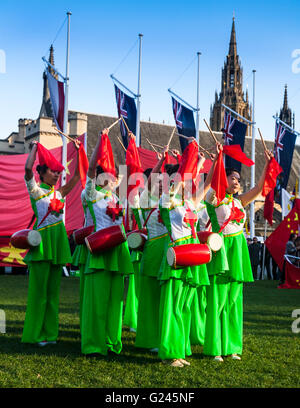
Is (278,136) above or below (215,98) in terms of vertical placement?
below

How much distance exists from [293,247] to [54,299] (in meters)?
11.0

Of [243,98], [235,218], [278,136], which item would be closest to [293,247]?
[278,136]

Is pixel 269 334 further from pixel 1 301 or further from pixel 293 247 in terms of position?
pixel 293 247

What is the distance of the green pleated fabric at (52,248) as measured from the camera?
A: 255 inches

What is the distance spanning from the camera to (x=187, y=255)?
5.38m

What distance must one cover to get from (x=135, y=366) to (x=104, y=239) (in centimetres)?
145

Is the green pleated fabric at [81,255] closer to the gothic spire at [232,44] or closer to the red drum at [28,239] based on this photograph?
the red drum at [28,239]

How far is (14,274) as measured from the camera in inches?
742

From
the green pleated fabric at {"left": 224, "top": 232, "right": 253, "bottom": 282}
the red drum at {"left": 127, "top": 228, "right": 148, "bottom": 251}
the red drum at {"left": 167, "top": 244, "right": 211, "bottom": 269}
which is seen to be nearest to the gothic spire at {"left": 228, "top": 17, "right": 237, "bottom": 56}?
the red drum at {"left": 127, "top": 228, "right": 148, "bottom": 251}

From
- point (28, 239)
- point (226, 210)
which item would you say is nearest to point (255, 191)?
point (226, 210)

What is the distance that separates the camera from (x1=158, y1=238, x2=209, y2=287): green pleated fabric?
553cm

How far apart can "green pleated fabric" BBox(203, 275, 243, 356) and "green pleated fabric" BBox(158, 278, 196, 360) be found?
311 mm

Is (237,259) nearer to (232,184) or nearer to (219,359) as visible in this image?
(232,184)
